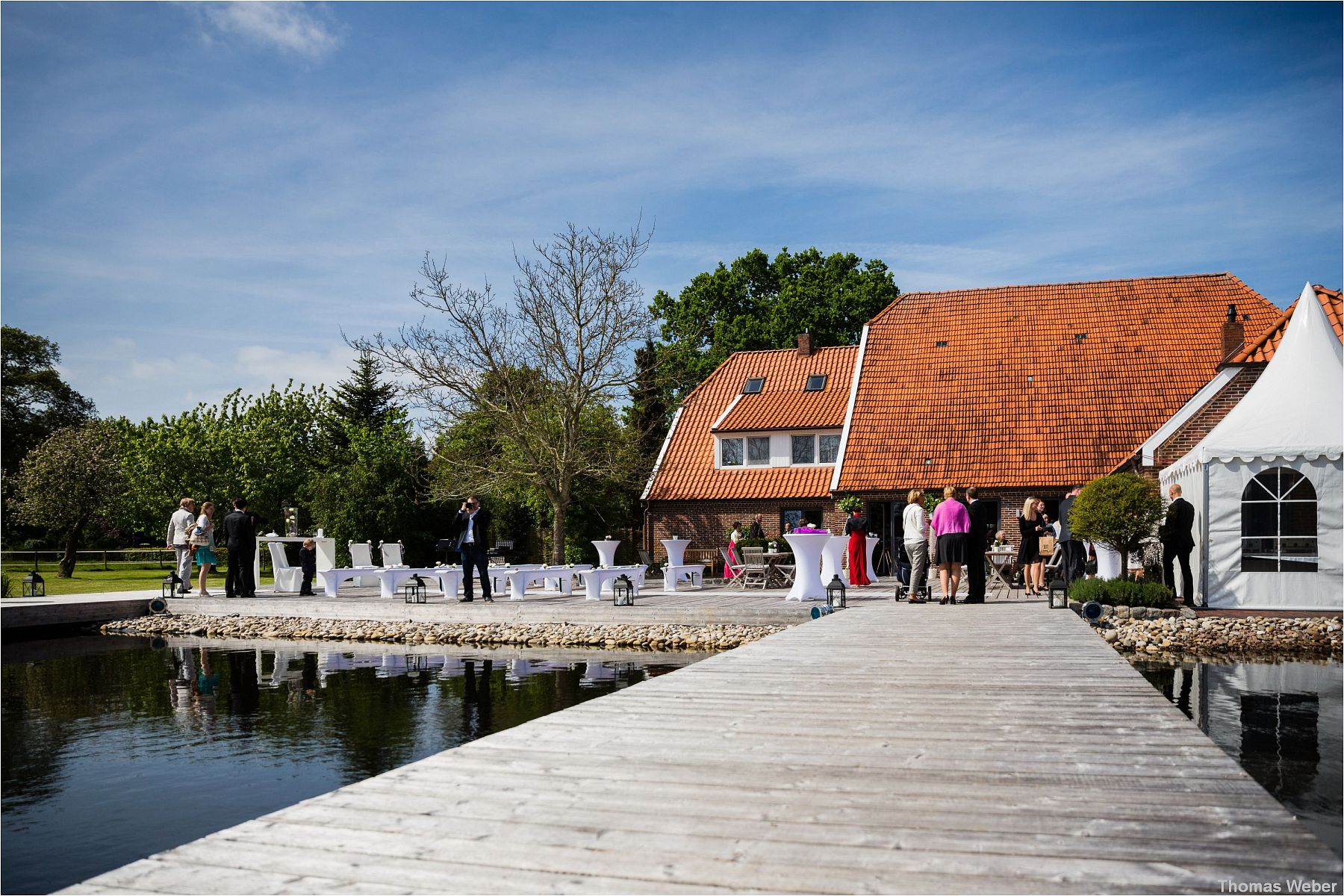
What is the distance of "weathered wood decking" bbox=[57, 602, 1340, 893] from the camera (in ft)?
11.0

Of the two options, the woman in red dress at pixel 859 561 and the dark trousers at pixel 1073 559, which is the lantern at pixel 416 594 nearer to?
the woman in red dress at pixel 859 561

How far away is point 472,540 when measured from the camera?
60.4 ft

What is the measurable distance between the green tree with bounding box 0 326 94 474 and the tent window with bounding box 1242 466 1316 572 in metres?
49.6

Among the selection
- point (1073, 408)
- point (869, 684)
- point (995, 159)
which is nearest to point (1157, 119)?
point (995, 159)

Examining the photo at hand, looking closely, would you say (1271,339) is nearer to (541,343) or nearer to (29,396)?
(541,343)

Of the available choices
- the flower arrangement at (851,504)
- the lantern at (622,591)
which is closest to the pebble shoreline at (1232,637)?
the lantern at (622,591)

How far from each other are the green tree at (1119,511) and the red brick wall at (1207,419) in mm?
4634

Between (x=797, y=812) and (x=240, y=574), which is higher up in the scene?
(x=797, y=812)

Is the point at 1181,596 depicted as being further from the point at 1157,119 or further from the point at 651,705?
the point at 651,705

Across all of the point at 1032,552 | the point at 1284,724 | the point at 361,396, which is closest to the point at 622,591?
the point at 1032,552

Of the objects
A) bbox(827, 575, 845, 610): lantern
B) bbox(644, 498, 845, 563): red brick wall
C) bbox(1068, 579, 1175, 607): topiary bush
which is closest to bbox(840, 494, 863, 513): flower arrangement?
bbox(644, 498, 845, 563): red brick wall

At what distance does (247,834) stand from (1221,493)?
15505 mm

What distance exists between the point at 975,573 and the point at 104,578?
30700 mm

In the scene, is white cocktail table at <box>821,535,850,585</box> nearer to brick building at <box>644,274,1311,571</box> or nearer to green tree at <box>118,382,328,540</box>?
brick building at <box>644,274,1311,571</box>
